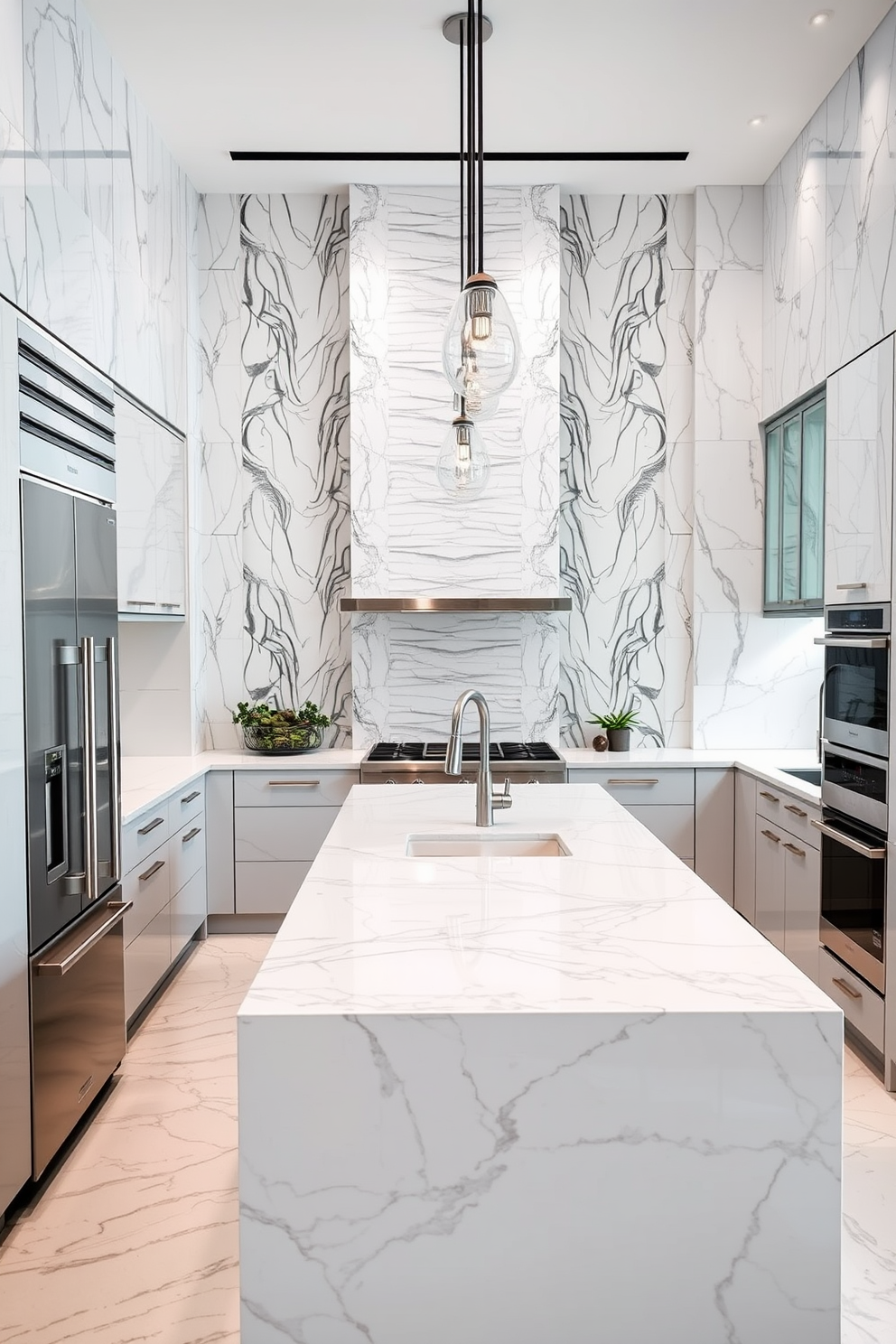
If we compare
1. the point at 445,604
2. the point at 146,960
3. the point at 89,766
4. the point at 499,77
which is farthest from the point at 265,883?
the point at 499,77

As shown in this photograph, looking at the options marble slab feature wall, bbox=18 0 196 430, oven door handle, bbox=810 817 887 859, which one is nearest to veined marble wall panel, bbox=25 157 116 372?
marble slab feature wall, bbox=18 0 196 430

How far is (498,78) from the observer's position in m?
3.65

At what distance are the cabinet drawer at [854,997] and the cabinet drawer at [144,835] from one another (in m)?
2.19

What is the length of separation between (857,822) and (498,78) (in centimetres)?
289

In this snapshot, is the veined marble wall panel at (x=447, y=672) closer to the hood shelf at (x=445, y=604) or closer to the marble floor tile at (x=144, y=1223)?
the hood shelf at (x=445, y=604)

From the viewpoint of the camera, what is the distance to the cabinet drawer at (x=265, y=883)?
4379 millimetres

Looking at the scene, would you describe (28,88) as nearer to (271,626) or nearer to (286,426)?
(286,426)

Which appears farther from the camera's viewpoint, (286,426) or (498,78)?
(286,426)

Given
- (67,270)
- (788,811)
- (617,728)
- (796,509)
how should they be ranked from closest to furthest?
(67,270)
(788,811)
(796,509)
(617,728)

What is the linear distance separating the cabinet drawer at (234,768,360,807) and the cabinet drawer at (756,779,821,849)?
1.68 m

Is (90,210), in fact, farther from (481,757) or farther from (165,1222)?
(165,1222)

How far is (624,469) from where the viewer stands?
4.90 metres

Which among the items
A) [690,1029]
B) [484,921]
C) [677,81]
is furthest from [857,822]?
[677,81]

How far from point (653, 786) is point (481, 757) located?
6.79 ft
